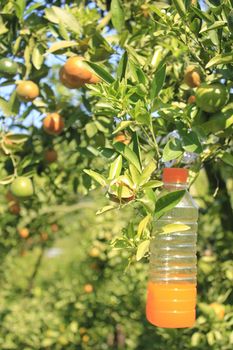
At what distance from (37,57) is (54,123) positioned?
0.25 metres

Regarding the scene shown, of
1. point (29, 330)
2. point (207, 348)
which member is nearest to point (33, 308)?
point (29, 330)

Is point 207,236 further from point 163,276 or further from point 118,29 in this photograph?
point 163,276

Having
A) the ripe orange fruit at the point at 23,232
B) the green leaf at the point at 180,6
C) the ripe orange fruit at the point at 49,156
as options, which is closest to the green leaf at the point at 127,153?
the green leaf at the point at 180,6

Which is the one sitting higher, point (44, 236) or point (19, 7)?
point (19, 7)

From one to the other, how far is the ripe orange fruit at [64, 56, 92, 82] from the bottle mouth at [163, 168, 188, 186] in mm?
585

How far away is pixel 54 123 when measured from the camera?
208 cm

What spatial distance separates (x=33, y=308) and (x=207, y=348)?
1.57 m

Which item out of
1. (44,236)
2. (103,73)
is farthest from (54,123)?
(44,236)

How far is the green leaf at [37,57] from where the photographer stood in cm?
191

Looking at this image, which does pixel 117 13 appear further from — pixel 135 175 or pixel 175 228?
pixel 175 228

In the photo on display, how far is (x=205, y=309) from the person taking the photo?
7.82 feet

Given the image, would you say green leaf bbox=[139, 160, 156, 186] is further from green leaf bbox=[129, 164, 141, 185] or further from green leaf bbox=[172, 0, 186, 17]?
green leaf bbox=[172, 0, 186, 17]

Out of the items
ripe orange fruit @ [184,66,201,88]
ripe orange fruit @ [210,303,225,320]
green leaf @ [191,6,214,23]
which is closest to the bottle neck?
green leaf @ [191,6,214,23]

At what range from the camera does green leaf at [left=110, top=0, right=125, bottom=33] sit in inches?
67.6
